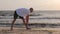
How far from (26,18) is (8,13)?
12.2ft

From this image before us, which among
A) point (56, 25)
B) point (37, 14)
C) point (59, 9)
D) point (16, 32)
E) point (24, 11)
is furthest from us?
point (37, 14)

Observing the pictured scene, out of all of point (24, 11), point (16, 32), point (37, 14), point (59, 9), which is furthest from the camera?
point (37, 14)

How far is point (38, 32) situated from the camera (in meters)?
5.75

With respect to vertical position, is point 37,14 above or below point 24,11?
below

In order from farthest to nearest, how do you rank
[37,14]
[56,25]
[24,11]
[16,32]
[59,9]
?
[37,14]
[59,9]
[56,25]
[24,11]
[16,32]

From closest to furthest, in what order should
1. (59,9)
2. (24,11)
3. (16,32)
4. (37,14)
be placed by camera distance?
(16,32)
(24,11)
(59,9)
(37,14)

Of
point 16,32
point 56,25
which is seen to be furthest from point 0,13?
point 16,32

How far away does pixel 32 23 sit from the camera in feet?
24.8

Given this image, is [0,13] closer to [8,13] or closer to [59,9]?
[8,13]

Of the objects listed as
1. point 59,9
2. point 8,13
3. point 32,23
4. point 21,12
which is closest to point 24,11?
point 21,12

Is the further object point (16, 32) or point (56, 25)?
point (56, 25)

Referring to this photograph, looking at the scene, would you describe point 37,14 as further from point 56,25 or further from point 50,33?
point 50,33

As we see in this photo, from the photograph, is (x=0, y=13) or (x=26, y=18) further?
(x=0, y=13)

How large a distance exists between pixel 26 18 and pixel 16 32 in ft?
2.55
